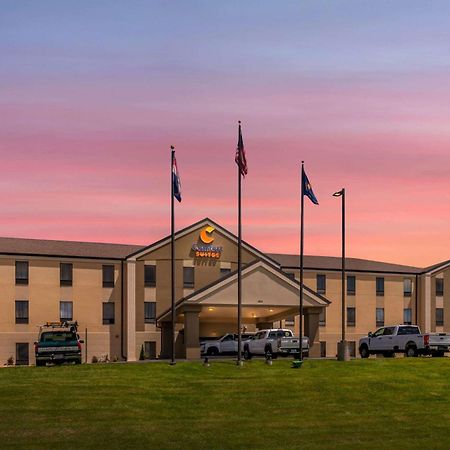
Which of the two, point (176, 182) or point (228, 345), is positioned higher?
point (176, 182)

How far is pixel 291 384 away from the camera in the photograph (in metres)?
44.5

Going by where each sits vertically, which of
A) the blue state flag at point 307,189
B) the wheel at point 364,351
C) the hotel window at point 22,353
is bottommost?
the hotel window at point 22,353

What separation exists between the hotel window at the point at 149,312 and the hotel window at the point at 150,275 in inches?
63.2

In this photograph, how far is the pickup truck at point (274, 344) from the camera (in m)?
59.4

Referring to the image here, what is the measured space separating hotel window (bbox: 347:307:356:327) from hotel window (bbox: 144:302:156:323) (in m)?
20.7

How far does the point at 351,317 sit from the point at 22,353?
3174 cm

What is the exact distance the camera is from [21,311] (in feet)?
245

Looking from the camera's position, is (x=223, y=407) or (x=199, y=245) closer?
(x=223, y=407)

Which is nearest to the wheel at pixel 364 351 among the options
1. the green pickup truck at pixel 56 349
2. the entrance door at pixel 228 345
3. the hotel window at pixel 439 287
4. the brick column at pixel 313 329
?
the brick column at pixel 313 329

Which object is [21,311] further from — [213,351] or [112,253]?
[213,351]

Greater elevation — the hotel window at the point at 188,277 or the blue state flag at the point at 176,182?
the blue state flag at the point at 176,182

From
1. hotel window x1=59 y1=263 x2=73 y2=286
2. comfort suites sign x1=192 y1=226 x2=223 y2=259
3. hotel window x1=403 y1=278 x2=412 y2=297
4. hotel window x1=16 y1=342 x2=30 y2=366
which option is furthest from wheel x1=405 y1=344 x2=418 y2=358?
hotel window x1=403 y1=278 x2=412 y2=297

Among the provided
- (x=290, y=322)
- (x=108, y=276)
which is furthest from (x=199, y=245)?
(x=290, y=322)

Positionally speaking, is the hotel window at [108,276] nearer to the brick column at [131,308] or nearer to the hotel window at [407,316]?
the brick column at [131,308]
